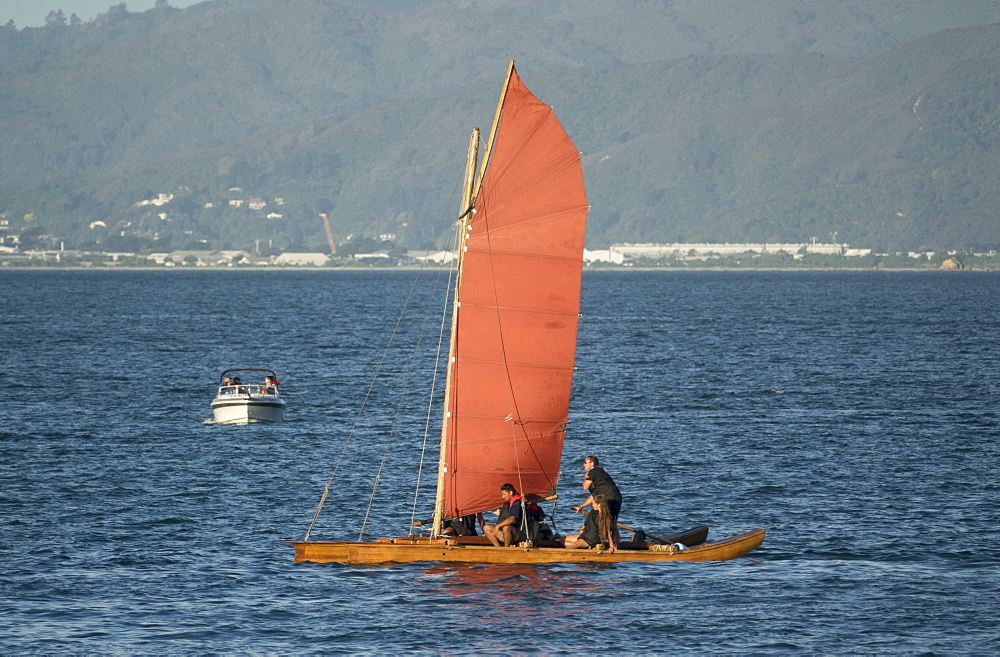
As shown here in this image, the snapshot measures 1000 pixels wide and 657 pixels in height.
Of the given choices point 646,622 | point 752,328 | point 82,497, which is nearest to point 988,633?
point 646,622

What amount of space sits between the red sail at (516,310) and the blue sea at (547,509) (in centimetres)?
270

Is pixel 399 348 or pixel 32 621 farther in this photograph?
pixel 399 348

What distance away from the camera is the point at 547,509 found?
42750 millimetres

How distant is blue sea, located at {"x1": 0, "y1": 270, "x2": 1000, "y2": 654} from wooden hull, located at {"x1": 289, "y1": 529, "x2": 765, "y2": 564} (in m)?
0.29

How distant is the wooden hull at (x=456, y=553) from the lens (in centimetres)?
3219

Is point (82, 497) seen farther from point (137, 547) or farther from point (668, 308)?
point (668, 308)

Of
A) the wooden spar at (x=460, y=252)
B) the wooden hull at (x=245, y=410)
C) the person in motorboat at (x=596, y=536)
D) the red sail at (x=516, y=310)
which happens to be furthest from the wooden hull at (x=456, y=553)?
the wooden hull at (x=245, y=410)

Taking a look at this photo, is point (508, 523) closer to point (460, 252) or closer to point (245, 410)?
point (460, 252)

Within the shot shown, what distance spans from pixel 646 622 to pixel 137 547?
14.7 meters

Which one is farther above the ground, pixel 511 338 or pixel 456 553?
pixel 511 338

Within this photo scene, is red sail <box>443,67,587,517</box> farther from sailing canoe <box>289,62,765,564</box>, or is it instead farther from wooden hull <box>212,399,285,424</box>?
wooden hull <box>212,399,285,424</box>

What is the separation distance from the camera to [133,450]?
173 ft

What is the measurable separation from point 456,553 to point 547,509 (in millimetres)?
10641

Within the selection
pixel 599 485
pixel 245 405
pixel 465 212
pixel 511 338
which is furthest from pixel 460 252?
pixel 245 405
